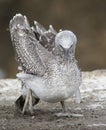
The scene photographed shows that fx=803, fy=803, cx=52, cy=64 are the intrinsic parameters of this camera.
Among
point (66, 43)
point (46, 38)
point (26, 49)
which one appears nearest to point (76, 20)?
point (46, 38)

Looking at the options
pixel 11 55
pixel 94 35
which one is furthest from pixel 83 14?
pixel 11 55

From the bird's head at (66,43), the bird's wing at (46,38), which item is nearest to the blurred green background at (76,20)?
the bird's wing at (46,38)

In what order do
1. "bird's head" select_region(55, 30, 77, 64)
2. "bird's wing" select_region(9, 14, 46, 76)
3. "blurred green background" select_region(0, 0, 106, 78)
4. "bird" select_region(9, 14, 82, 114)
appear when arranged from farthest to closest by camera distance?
1. "blurred green background" select_region(0, 0, 106, 78)
2. "bird's wing" select_region(9, 14, 46, 76)
3. "bird" select_region(9, 14, 82, 114)
4. "bird's head" select_region(55, 30, 77, 64)

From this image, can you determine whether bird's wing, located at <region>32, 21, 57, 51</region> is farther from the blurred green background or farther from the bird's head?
the blurred green background

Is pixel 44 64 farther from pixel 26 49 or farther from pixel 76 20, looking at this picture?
pixel 76 20

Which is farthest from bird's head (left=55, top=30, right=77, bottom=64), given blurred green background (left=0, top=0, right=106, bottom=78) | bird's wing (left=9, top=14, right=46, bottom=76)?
blurred green background (left=0, top=0, right=106, bottom=78)

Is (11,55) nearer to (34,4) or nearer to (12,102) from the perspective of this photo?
(34,4)
